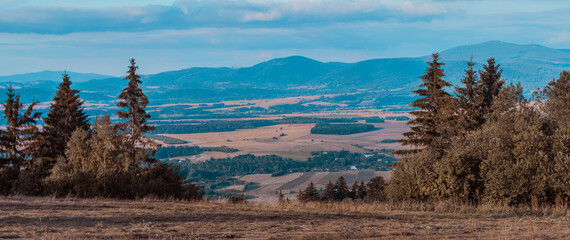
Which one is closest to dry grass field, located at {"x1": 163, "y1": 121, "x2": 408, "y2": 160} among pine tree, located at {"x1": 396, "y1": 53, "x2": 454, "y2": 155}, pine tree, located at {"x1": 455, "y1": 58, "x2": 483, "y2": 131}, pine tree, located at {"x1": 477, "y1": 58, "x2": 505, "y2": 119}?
pine tree, located at {"x1": 396, "y1": 53, "x2": 454, "y2": 155}

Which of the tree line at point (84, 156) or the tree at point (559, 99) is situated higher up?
the tree at point (559, 99)

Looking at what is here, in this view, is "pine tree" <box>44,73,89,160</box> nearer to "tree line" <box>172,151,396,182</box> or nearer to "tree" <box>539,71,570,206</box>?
"tree" <box>539,71,570,206</box>

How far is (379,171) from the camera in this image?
12062cm

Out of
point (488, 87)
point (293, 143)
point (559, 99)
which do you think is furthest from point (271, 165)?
point (559, 99)

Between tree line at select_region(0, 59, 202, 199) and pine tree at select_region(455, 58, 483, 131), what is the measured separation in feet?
73.4

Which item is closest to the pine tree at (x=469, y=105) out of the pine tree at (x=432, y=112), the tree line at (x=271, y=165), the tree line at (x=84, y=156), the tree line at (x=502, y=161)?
the tree line at (x=502, y=161)

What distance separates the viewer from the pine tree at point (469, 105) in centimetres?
3819

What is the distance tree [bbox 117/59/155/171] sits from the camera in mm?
38656

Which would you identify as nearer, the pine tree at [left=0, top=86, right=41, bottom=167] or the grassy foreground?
the grassy foreground

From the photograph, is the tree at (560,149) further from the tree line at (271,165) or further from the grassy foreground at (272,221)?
the tree line at (271,165)

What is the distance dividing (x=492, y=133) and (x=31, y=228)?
26.1 meters

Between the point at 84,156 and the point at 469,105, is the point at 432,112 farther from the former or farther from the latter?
the point at 84,156

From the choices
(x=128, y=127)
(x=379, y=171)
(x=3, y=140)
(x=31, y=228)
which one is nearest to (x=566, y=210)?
(x=31, y=228)

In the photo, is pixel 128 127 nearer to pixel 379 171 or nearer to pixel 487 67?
pixel 487 67
